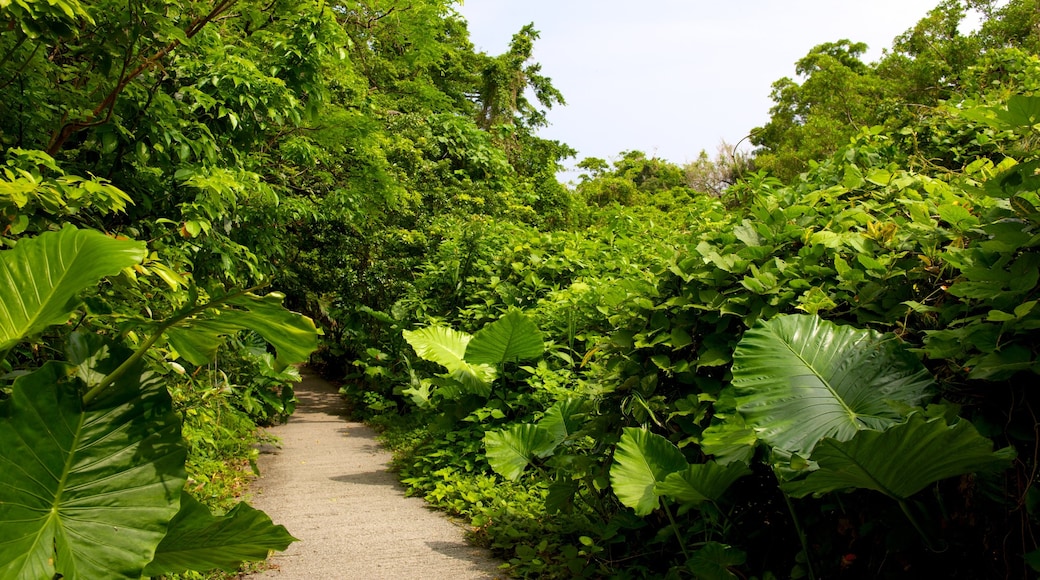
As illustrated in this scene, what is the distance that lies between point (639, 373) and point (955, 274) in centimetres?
143

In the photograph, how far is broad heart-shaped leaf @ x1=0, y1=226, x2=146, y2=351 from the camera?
69.1 inches

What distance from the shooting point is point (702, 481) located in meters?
2.65

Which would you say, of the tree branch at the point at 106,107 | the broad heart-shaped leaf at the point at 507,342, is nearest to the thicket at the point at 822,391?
the broad heart-shaped leaf at the point at 507,342

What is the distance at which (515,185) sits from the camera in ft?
43.9

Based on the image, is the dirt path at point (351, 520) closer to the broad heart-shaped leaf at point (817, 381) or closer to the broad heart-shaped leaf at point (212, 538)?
the broad heart-shaped leaf at point (212, 538)

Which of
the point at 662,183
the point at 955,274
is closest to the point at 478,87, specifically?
the point at 662,183

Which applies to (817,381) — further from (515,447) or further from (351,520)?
(351,520)

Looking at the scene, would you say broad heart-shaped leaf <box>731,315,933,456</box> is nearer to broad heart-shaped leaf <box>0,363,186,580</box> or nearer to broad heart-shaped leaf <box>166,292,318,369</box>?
broad heart-shaped leaf <box>166,292,318,369</box>

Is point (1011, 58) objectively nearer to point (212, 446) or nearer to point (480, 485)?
point (480, 485)

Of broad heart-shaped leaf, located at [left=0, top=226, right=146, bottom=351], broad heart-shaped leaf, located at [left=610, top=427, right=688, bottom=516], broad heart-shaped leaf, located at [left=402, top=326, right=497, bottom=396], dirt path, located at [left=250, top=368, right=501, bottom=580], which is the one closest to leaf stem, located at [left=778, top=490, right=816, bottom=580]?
broad heart-shaped leaf, located at [left=610, top=427, right=688, bottom=516]

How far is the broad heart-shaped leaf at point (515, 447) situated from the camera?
4.35 meters

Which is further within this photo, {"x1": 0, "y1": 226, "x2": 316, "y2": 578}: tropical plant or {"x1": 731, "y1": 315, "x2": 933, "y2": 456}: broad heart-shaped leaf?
{"x1": 731, "y1": 315, "x2": 933, "y2": 456}: broad heart-shaped leaf

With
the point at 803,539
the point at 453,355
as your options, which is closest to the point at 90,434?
the point at 803,539

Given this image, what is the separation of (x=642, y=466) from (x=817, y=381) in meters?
0.92
